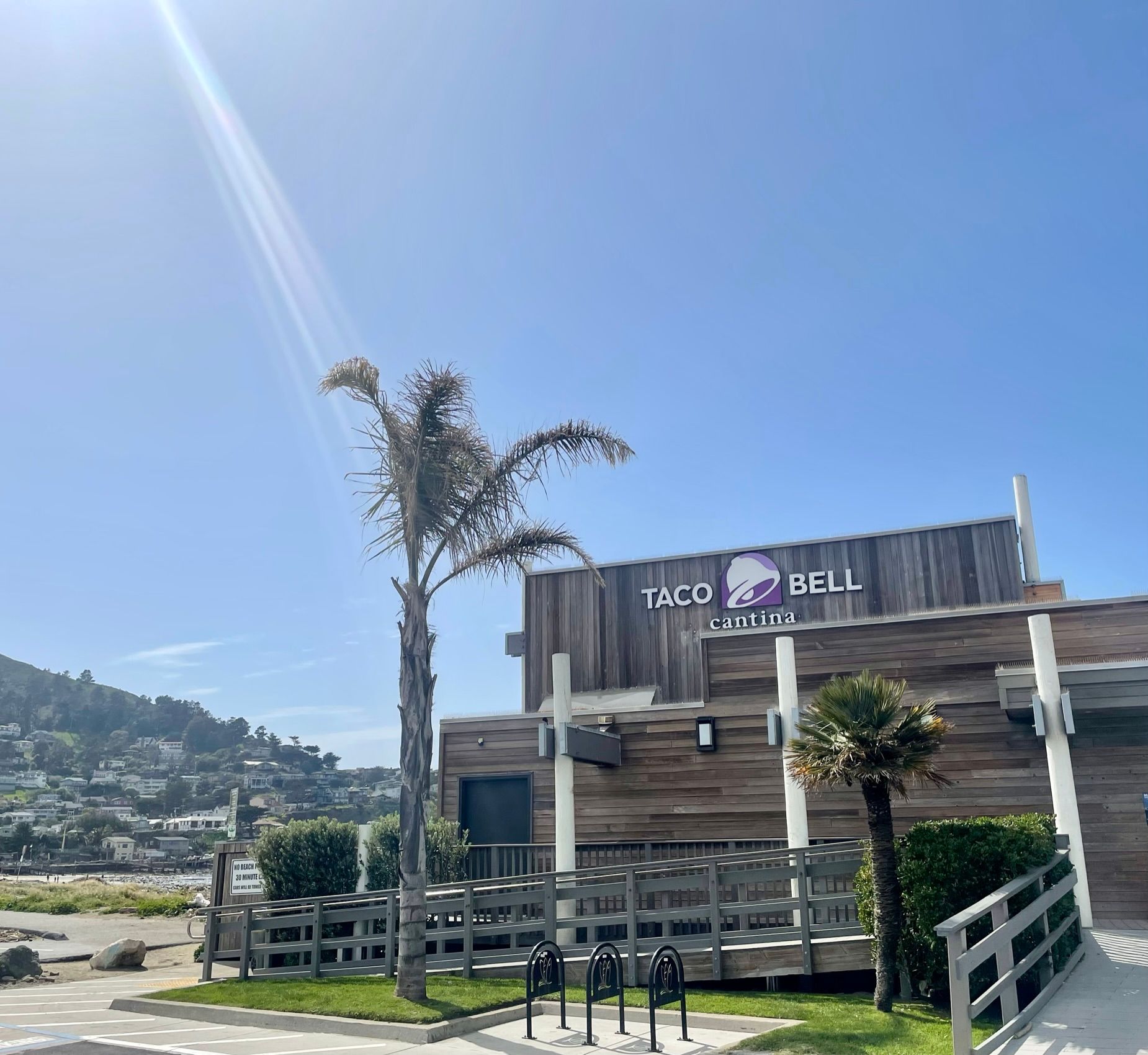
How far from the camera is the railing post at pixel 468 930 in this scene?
11531 mm

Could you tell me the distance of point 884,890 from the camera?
29.5 feet

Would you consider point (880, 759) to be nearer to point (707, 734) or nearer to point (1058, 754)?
point (1058, 754)

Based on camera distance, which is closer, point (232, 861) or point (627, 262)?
point (232, 861)

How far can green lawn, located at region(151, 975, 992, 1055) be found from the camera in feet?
24.0

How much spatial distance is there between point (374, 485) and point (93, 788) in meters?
154

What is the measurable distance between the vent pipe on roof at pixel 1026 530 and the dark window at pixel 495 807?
11076 mm

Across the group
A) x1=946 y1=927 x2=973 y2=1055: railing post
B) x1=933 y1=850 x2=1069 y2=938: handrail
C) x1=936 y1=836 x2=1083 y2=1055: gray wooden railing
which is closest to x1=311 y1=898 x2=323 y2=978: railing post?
x1=936 y1=836 x2=1083 y2=1055: gray wooden railing

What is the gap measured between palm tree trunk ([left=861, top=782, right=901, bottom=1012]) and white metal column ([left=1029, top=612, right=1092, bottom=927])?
3.05m

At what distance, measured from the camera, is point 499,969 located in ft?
37.9

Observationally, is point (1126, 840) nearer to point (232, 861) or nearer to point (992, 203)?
point (992, 203)

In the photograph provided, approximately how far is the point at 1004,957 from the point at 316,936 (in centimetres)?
872

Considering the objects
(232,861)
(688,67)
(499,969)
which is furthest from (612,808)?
(688,67)

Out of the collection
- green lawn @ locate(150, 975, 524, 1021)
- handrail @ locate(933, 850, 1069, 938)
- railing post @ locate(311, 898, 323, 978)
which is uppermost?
handrail @ locate(933, 850, 1069, 938)

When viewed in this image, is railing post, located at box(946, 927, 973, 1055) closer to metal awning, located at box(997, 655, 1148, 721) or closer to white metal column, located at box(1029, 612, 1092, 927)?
white metal column, located at box(1029, 612, 1092, 927)
